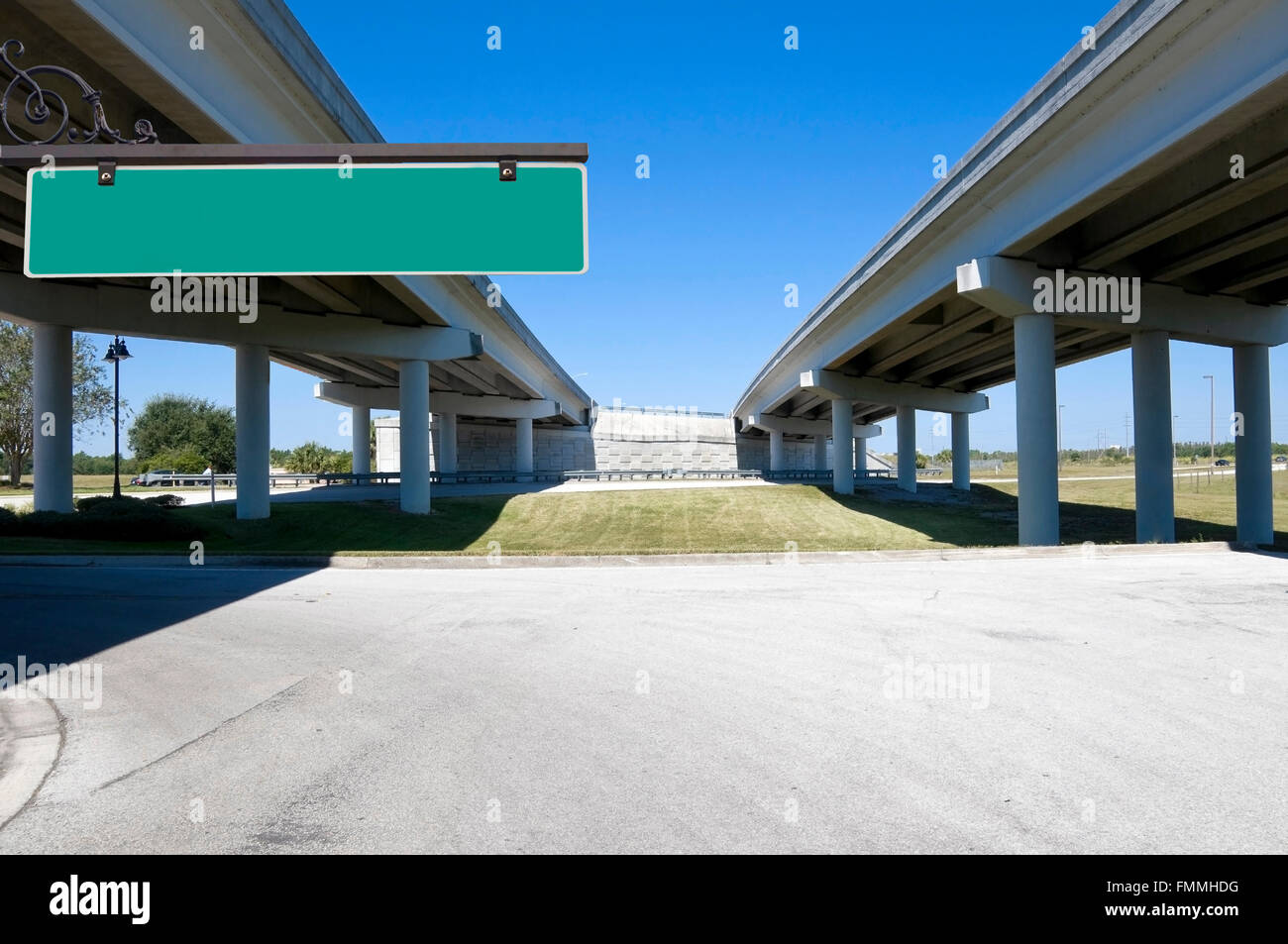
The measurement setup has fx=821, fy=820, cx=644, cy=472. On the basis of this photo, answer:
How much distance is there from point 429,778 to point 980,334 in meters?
33.2

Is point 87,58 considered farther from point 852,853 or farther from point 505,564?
point 852,853

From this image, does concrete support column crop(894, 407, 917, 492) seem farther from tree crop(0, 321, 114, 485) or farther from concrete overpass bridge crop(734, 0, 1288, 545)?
tree crop(0, 321, 114, 485)

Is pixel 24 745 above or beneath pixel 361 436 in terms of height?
beneath

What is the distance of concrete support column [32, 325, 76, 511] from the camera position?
2584 cm

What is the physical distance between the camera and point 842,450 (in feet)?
146

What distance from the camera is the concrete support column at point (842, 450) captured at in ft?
142

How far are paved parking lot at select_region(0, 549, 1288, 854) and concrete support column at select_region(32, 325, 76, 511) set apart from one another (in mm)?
18000

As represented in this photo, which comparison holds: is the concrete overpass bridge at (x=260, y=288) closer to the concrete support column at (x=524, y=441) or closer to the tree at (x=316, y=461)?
the concrete support column at (x=524, y=441)

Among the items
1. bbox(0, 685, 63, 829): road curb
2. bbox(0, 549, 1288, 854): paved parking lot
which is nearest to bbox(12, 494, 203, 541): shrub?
bbox(0, 549, 1288, 854): paved parking lot

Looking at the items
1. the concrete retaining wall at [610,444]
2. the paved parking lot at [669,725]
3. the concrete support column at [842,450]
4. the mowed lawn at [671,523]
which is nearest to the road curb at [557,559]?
the mowed lawn at [671,523]

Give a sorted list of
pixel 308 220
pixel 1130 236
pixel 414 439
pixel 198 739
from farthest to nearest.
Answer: pixel 414 439, pixel 1130 236, pixel 198 739, pixel 308 220

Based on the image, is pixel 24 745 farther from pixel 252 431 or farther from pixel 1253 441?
pixel 1253 441

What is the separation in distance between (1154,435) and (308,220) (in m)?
26.5

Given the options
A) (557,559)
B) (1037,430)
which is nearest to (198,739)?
(557,559)
